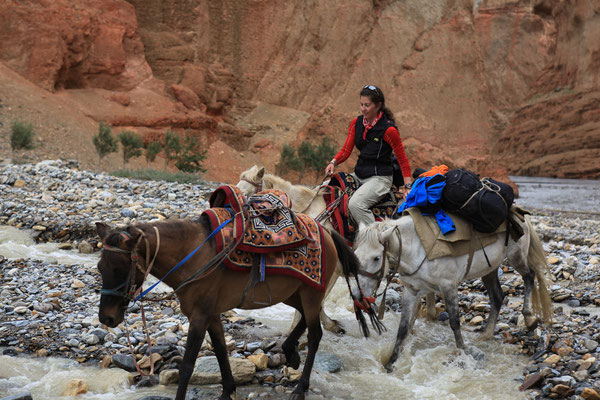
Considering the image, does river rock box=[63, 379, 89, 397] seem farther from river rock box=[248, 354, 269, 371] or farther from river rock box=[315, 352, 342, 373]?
river rock box=[315, 352, 342, 373]

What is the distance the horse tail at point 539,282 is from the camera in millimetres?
6965

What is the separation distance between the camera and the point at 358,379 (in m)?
5.73

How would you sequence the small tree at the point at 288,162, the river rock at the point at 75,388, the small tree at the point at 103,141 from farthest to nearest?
the small tree at the point at 288,162
the small tree at the point at 103,141
the river rock at the point at 75,388

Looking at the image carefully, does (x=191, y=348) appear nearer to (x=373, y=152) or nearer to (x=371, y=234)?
(x=371, y=234)

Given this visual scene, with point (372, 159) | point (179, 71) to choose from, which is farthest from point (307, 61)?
point (372, 159)

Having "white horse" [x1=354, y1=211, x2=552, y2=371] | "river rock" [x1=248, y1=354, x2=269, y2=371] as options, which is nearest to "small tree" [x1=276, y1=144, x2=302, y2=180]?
"white horse" [x1=354, y1=211, x2=552, y2=371]

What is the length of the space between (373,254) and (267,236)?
1607 mm

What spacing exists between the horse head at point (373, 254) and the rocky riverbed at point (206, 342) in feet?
3.37

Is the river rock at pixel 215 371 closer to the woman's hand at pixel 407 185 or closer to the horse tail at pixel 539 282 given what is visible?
the woman's hand at pixel 407 185

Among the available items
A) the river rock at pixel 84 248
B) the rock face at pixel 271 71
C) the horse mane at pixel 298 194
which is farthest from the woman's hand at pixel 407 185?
the rock face at pixel 271 71

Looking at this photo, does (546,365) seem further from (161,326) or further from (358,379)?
(161,326)

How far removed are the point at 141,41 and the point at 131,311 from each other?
45636mm

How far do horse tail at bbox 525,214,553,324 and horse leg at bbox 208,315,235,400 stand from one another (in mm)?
4393

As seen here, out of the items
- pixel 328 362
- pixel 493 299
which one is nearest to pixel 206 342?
pixel 328 362
